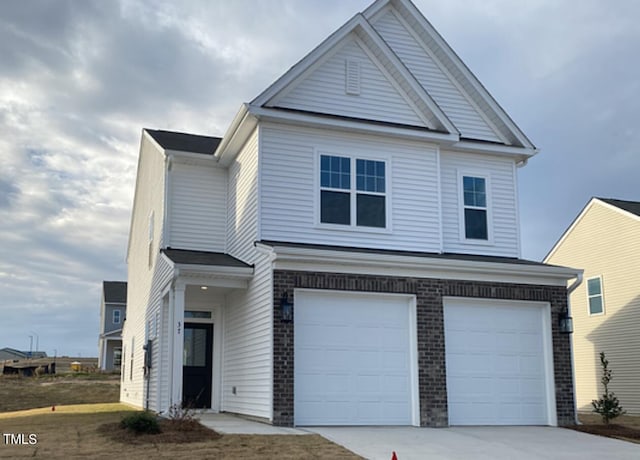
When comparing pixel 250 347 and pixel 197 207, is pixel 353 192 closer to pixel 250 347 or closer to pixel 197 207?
pixel 250 347

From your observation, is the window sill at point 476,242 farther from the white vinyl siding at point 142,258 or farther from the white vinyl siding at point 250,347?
the white vinyl siding at point 142,258

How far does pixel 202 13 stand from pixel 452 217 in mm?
7713

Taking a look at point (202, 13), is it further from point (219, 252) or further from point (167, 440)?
point (167, 440)

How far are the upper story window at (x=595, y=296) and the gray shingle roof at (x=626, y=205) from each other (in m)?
2.53

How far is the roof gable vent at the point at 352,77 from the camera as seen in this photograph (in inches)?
630

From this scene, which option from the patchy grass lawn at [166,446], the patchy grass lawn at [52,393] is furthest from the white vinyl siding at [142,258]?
the patchy grass lawn at [166,446]

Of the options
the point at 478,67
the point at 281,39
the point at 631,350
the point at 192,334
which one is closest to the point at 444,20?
the point at 478,67

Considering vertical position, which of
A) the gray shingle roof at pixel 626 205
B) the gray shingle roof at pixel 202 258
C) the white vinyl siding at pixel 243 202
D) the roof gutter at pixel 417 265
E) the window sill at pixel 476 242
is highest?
the gray shingle roof at pixel 626 205

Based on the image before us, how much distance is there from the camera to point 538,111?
77.0 ft

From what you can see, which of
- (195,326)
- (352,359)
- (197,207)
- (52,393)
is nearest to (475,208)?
(352,359)

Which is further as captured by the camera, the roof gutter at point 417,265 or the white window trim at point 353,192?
the white window trim at point 353,192

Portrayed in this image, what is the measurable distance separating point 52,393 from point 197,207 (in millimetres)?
17113

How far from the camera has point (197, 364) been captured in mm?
17406

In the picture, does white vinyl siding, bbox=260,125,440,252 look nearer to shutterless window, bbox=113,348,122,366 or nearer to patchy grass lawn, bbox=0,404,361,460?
patchy grass lawn, bbox=0,404,361,460
